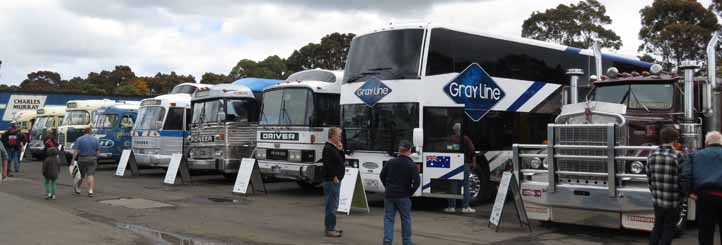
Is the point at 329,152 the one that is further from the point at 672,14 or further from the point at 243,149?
the point at 672,14

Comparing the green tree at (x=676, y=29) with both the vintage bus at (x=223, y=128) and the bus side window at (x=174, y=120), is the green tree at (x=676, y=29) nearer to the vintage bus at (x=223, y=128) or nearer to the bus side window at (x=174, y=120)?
the vintage bus at (x=223, y=128)

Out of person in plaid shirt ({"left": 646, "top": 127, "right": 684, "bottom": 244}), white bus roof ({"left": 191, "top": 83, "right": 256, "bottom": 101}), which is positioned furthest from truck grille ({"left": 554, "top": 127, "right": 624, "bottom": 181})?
white bus roof ({"left": 191, "top": 83, "right": 256, "bottom": 101})

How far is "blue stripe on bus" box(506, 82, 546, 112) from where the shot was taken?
14.6 meters

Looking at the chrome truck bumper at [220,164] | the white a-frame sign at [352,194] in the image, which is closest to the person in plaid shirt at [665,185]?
the white a-frame sign at [352,194]

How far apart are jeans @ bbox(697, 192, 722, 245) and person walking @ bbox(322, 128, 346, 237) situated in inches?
194

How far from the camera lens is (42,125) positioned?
30.7 m

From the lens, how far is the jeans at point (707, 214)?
751 cm

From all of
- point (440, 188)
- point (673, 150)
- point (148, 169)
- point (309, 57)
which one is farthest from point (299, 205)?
point (309, 57)

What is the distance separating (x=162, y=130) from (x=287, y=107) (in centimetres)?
658

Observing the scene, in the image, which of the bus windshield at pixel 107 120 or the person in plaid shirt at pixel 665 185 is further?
the bus windshield at pixel 107 120

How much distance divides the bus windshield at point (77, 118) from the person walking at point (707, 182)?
80.5 ft

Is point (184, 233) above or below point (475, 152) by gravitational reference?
below

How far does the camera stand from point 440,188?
42.2ft

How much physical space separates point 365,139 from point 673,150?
6.90 m
